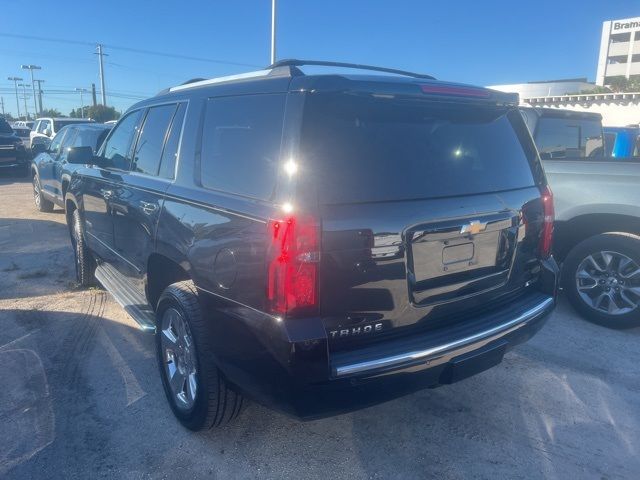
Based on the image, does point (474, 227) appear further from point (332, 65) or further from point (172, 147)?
point (172, 147)

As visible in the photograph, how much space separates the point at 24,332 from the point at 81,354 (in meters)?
0.80

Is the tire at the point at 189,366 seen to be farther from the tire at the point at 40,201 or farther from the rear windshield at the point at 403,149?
the tire at the point at 40,201

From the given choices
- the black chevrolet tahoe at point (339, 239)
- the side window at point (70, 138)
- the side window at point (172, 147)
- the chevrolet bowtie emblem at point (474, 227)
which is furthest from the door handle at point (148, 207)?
the side window at point (70, 138)

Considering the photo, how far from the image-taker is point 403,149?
249 centimetres

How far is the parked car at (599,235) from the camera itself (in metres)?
4.45

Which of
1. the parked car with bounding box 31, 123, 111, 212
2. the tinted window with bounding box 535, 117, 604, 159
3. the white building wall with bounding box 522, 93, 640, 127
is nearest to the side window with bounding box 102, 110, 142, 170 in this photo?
the parked car with bounding box 31, 123, 111, 212

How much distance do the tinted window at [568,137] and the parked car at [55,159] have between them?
20.9 feet

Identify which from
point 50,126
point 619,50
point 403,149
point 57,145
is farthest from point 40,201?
point 619,50

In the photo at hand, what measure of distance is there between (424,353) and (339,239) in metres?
0.71

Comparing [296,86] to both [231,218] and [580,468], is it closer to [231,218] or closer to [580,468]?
[231,218]

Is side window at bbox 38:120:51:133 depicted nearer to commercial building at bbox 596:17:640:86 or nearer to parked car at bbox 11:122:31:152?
parked car at bbox 11:122:31:152

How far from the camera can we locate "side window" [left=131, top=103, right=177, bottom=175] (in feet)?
11.3

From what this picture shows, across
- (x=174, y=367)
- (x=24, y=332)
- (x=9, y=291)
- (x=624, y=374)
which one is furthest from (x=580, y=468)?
(x=9, y=291)

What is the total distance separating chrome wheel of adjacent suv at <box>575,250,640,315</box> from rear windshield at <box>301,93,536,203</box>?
209 centimetres
